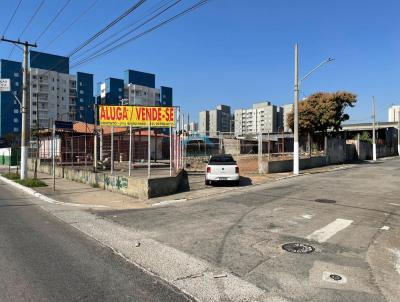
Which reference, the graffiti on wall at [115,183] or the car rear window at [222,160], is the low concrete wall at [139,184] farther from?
the car rear window at [222,160]

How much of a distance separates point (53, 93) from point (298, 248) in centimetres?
11487

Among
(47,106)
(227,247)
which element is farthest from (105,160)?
(47,106)

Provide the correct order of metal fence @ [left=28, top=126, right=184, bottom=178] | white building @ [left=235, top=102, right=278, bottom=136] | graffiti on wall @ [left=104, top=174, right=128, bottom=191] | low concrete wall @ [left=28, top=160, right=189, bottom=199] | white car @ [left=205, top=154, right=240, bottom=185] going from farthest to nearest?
white building @ [left=235, top=102, right=278, bottom=136]
metal fence @ [left=28, top=126, right=184, bottom=178]
white car @ [left=205, top=154, right=240, bottom=185]
graffiti on wall @ [left=104, top=174, right=128, bottom=191]
low concrete wall @ [left=28, top=160, right=189, bottom=199]

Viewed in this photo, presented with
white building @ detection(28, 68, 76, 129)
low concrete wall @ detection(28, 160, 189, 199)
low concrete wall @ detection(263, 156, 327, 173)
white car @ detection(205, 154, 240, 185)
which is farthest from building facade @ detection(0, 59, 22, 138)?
white car @ detection(205, 154, 240, 185)

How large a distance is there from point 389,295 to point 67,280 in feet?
15.0

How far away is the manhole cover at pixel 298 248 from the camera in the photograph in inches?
293

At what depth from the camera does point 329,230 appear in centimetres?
916

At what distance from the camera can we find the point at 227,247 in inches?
305

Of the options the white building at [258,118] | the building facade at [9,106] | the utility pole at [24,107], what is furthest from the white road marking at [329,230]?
the building facade at [9,106]

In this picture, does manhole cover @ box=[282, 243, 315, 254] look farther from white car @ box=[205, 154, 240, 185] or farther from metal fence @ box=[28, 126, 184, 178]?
metal fence @ box=[28, 126, 184, 178]

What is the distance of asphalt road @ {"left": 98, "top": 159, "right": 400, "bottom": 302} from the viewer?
5.77 m

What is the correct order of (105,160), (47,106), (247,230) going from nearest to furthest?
(247,230) → (105,160) → (47,106)

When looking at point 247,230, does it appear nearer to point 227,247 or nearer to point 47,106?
point 227,247

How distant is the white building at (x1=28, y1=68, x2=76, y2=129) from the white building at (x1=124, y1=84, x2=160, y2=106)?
54.0 ft
